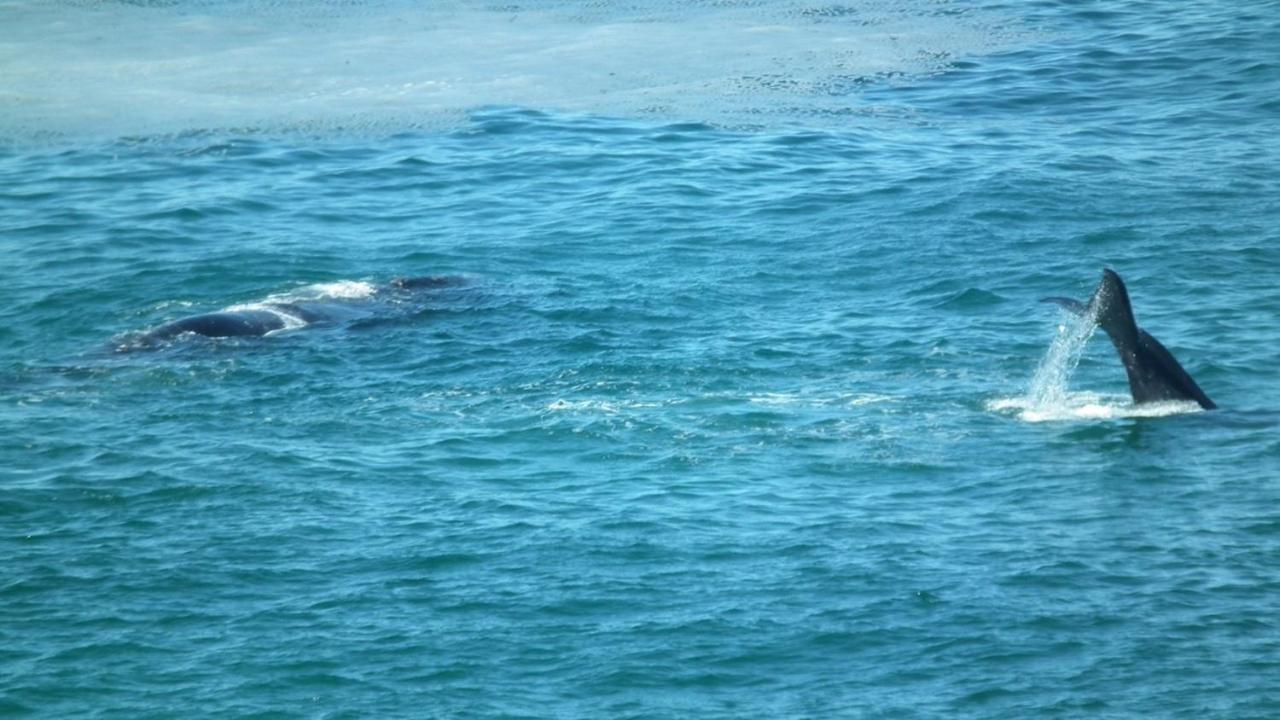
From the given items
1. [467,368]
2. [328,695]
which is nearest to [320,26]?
[467,368]

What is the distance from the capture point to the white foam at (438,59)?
27.4m

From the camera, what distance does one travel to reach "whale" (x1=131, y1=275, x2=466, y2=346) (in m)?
18.3

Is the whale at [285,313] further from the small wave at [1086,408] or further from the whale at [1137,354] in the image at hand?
the whale at [1137,354]

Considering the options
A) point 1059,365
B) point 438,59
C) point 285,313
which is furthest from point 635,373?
point 438,59

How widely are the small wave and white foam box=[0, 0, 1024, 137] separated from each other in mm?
11522

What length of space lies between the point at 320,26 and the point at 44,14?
5.16 meters

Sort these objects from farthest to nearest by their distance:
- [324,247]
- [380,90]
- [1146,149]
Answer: [380,90]
[1146,149]
[324,247]

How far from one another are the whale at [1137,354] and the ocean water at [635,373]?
202 mm

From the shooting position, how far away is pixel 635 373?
56.6ft

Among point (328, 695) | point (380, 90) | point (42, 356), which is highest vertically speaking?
point (380, 90)

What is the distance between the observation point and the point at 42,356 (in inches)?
711

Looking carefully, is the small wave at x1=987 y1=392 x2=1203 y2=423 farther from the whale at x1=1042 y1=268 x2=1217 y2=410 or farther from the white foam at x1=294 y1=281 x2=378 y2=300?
the white foam at x1=294 y1=281 x2=378 y2=300

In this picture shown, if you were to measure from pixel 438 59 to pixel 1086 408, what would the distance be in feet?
52.9

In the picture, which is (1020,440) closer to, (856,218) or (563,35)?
(856,218)
